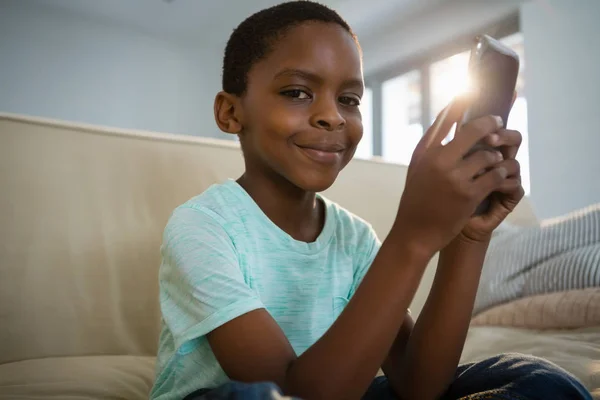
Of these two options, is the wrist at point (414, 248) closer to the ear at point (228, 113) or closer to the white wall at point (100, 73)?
the ear at point (228, 113)

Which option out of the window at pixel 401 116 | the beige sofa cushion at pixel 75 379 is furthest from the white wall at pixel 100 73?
the beige sofa cushion at pixel 75 379

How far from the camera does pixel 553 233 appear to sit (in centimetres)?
122

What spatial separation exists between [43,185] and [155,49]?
5.48 m

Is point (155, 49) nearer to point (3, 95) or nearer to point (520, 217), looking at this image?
point (3, 95)

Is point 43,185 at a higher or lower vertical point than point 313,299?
higher

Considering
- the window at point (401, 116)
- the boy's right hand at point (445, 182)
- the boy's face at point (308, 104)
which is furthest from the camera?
the window at point (401, 116)

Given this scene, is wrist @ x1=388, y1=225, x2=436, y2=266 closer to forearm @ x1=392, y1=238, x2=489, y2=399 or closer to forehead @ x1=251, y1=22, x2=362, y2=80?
forearm @ x1=392, y1=238, x2=489, y2=399

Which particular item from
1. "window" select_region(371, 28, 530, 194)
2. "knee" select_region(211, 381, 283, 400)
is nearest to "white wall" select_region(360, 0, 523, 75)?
"window" select_region(371, 28, 530, 194)

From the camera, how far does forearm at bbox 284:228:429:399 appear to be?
0.46 metres

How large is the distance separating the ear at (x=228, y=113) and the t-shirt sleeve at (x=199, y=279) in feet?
0.55

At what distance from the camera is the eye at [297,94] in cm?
66

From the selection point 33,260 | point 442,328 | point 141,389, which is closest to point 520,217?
point 442,328

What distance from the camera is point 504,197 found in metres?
0.59

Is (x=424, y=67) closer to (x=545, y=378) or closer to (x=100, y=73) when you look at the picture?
(x=100, y=73)
